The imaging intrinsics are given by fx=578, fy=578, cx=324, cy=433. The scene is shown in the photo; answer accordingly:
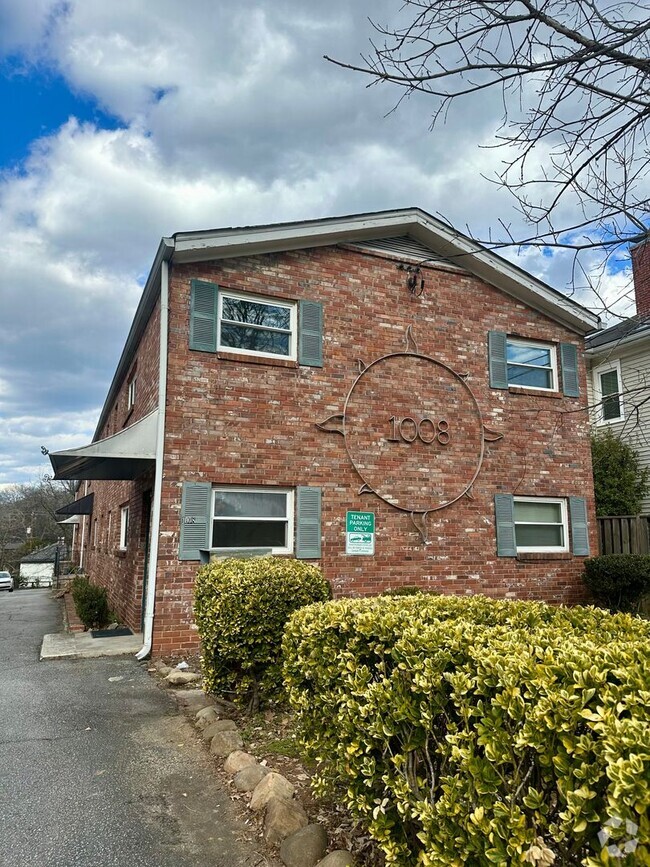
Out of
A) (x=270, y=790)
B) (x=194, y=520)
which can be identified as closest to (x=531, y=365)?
(x=194, y=520)

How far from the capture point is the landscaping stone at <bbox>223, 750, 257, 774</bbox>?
3973 mm

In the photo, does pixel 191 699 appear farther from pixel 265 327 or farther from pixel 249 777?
pixel 265 327

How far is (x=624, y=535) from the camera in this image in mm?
11664

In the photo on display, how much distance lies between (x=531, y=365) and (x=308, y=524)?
5761 mm

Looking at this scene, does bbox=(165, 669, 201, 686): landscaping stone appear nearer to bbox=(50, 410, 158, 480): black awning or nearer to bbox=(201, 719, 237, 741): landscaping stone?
bbox=(201, 719, 237, 741): landscaping stone

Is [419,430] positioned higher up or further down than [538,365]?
A: further down

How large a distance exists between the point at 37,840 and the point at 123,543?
8950 mm

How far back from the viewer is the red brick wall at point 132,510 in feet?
30.8

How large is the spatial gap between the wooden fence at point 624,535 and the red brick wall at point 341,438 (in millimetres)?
926

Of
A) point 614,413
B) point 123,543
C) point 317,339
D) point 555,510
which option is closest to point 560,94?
point 317,339

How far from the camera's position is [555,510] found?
36.1ft

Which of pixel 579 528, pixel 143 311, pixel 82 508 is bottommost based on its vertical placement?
pixel 579 528

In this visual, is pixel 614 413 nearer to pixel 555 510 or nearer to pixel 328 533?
pixel 555 510

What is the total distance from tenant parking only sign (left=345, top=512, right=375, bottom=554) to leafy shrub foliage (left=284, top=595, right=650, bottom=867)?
554 centimetres
